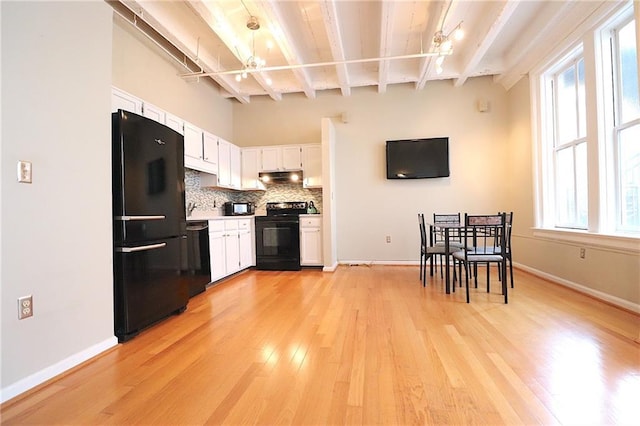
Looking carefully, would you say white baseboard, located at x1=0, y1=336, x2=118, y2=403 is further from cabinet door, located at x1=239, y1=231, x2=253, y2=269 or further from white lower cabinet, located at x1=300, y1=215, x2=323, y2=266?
white lower cabinet, located at x1=300, y1=215, x2=323, y2=266

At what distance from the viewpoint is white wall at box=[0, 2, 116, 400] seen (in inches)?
59.4

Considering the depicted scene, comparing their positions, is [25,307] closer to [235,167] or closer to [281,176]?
[235,167]

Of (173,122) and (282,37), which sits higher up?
(282,37)

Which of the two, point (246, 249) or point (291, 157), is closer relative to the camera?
point (246, 249)

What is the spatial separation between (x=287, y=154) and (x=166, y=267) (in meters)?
2.98

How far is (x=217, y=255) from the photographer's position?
12.5 ft

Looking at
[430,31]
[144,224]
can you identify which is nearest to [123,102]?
[144,224]

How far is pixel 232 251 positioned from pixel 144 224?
1942mm

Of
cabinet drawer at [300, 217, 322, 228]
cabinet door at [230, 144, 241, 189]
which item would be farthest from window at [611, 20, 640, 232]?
cabinet door at [230, 144, 241, 189]

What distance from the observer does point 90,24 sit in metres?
1.98

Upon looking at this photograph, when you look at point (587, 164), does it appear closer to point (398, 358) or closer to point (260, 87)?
point (398, 358)

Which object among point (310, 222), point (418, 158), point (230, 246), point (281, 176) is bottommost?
point (230, 246)

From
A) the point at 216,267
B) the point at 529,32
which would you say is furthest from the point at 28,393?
the point at 529,32

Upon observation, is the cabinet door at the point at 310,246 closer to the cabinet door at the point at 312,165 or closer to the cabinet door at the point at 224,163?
the cabinet door at the point at 312,165
